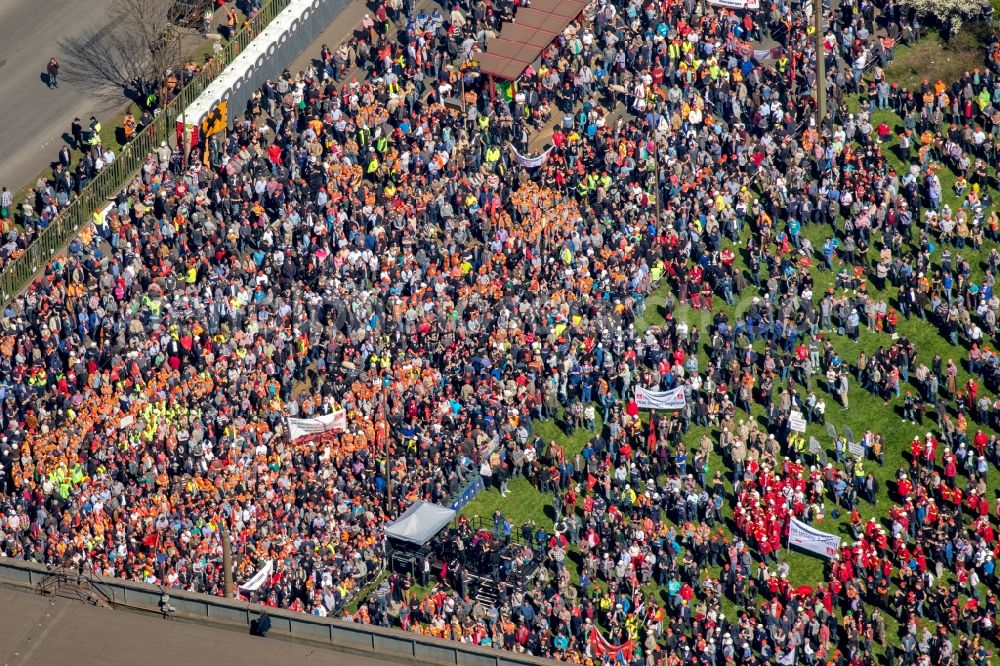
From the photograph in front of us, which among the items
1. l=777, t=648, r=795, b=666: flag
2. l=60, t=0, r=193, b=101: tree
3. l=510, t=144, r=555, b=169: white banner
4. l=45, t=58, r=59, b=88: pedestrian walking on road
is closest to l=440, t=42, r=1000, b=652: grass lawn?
l=777, t=648, r=795, b=666: flag

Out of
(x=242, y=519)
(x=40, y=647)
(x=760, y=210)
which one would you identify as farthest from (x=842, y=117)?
(x=40, y=647)

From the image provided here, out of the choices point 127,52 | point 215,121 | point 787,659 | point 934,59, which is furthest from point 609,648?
point 127,52

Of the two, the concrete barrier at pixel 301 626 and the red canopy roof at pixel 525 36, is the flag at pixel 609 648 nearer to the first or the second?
the concrete barrier at pixel 301 626

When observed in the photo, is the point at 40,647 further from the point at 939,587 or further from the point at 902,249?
the point at 902,249

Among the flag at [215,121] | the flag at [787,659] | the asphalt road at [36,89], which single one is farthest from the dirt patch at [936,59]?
the asphalt road at [36,89]

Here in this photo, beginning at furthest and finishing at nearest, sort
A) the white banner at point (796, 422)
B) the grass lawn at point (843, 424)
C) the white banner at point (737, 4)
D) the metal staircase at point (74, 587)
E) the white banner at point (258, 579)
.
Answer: the white banner at point (737, 4)
the white banner at point (796, 422)
the grass lawn at point (843, 424)
the white banner at point (258, 579)
the metal staircase at point (74, 587)

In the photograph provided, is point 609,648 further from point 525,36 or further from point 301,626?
point 525,36

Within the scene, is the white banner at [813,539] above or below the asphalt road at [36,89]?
below
